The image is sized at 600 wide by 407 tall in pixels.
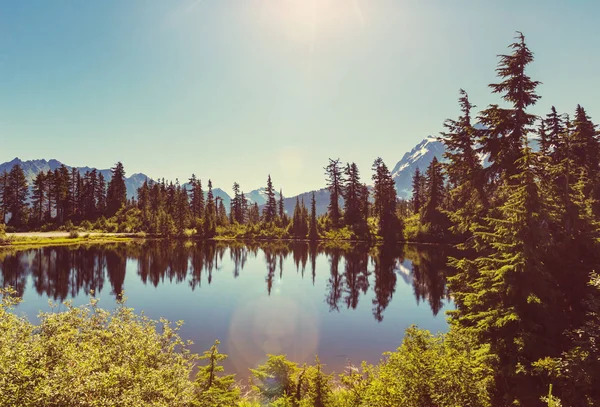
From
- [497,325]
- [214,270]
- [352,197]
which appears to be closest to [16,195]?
[214,270]

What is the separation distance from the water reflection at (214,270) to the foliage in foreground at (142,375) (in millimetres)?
17432

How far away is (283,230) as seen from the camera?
326 feet

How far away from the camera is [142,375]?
766 centimetres

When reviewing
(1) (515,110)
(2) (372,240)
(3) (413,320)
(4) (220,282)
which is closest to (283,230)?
(2) (372,240)

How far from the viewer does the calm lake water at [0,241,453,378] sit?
2112cm

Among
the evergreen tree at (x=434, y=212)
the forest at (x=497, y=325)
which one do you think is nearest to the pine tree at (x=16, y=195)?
the forest at (x=497, y=325)

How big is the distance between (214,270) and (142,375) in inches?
1642

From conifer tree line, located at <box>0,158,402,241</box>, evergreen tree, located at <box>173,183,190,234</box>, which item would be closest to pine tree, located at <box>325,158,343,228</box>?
conifer tree line, located at <box>0,158,402,241</box>

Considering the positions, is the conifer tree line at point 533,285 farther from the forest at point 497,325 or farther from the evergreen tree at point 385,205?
the evergreen tree at point 385,205

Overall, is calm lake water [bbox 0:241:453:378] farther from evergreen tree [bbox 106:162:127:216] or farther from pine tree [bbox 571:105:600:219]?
evergreen tree [bbox 106:162:127:216]

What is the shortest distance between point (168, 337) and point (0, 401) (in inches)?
196

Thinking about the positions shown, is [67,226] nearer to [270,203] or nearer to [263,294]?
[270,203]

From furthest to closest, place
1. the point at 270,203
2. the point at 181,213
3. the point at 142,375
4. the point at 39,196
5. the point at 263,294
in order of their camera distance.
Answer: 1. the point at 270,203
2. the point at 181,213
3. the point at 39,196
4. the point at 263,294
5. the point at 142,375

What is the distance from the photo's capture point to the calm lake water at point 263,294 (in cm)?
2112
